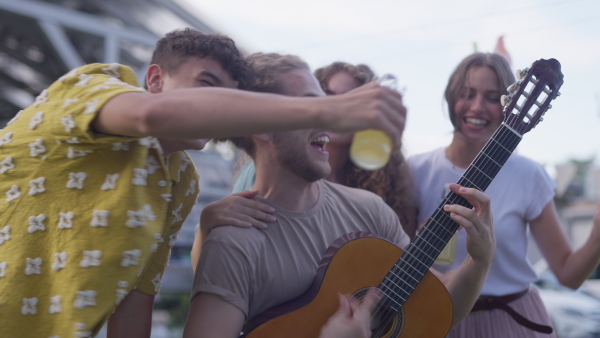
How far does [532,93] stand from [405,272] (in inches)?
30.9

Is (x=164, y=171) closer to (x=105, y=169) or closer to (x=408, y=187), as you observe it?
(x=105, y=169)

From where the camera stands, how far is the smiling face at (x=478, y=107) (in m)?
2.71

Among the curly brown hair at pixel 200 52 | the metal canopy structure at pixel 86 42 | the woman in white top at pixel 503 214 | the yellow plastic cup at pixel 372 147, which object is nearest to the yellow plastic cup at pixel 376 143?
the yellow plastic cup at pixel 372 147

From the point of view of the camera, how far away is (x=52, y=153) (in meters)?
1.47

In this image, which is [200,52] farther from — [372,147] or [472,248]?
[472,248]

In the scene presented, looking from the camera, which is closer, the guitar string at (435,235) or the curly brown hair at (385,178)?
the guitar string at (435,235)

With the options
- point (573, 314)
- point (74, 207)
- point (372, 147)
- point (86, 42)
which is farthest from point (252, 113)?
point (86, 42)

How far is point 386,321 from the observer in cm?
212

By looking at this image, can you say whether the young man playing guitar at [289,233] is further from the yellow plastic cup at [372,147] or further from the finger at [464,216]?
the yellow plastic cup at [372,147]

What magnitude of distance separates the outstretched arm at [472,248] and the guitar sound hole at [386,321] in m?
0.20

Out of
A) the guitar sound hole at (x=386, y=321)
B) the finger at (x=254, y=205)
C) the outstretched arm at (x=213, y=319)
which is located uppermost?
the finger at (x=254, y=205)

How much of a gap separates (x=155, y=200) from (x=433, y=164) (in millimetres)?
1650

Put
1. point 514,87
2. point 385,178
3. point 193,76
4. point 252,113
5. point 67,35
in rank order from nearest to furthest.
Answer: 1. point 252,113
2. point 193,76
3. point 514,87
4. point 385,178
5. point 67,35

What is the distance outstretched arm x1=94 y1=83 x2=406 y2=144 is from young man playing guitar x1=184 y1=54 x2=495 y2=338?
829mm
